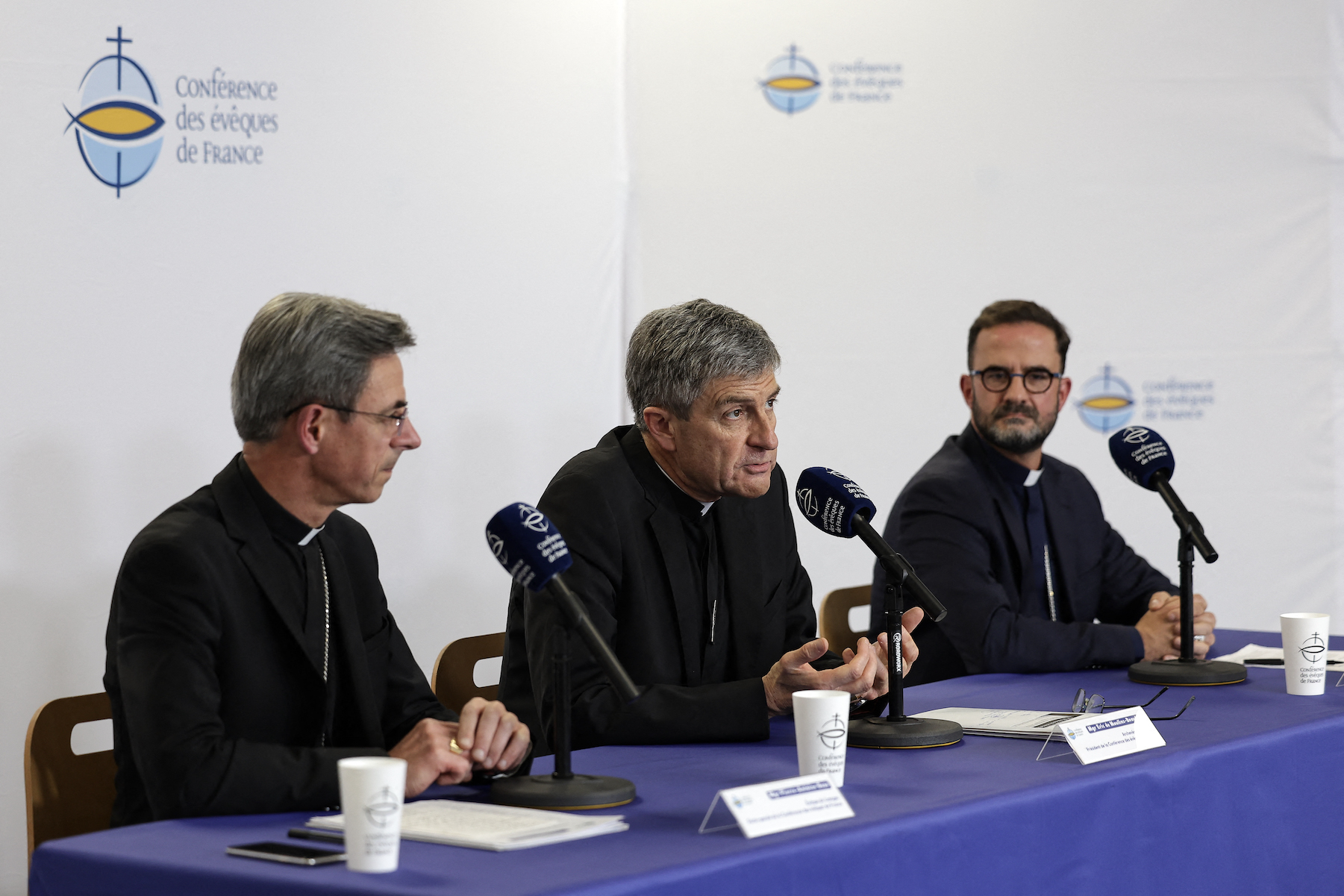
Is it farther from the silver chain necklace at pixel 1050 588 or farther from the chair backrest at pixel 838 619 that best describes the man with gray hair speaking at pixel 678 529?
the silver chain necklace at pixel 1050 588

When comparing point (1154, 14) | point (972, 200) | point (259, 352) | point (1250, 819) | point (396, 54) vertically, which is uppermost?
point (1154, 14)

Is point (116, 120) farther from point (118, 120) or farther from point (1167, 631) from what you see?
point (1167, 631)

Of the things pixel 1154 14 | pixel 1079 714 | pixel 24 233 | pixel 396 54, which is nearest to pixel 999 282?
pixel 1154 14

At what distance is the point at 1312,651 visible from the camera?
100 inches

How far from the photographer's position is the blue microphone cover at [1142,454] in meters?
2.87

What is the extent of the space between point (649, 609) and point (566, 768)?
2.82 ft

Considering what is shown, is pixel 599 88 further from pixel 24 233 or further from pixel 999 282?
pixel 24 233

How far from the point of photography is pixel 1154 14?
15.6ft

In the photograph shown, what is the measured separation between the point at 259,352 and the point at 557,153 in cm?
221

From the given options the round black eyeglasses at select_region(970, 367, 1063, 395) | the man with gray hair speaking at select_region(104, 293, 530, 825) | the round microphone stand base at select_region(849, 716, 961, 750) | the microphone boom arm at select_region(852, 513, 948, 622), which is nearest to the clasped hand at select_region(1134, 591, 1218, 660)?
the round black eyeglasses at select_region(970, 367, 1063, 395)

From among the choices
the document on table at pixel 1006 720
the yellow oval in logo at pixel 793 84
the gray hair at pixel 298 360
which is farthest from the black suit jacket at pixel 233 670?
the yellow oval in logo at pixel 793 84

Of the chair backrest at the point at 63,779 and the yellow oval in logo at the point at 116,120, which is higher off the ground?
the yellow oval in logo at the point at 116,120

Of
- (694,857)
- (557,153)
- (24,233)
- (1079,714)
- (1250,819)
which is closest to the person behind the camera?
(694,857)

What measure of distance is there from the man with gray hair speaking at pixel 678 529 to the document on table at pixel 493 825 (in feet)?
2.29
